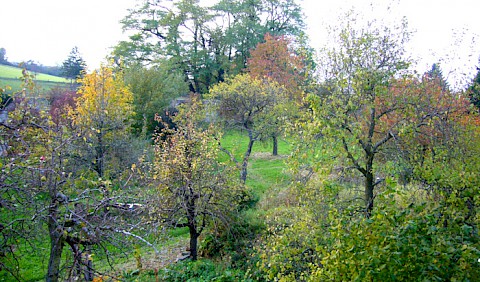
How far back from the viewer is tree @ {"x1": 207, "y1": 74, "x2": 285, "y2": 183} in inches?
590

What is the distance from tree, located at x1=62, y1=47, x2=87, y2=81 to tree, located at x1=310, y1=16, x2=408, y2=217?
1289 inches

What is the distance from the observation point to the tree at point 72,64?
34.0 meters

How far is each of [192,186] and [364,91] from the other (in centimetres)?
510

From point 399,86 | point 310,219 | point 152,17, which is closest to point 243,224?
point 310,219

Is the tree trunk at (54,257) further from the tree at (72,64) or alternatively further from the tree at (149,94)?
the tree at (72,64)

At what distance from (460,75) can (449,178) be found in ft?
10.3

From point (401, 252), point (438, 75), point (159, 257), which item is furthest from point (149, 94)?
point (401, 252)

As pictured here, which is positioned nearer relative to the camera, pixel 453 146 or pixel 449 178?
pixel 449 178

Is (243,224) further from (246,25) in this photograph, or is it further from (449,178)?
(246,25)

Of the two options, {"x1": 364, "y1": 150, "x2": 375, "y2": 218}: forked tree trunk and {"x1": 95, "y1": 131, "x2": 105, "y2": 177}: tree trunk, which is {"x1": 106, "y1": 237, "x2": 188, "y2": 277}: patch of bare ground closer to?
{"x1": 95, "y1": 131, "x2": 105, "y2": 177}: tree trunk

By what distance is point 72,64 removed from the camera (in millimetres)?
34375

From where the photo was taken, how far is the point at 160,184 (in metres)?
9.20

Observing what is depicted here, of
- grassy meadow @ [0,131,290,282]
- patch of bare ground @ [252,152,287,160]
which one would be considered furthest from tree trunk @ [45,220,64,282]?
patch of bare ground @ [252,152,287,160]

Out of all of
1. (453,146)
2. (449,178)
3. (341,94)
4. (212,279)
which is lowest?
(212,279)
